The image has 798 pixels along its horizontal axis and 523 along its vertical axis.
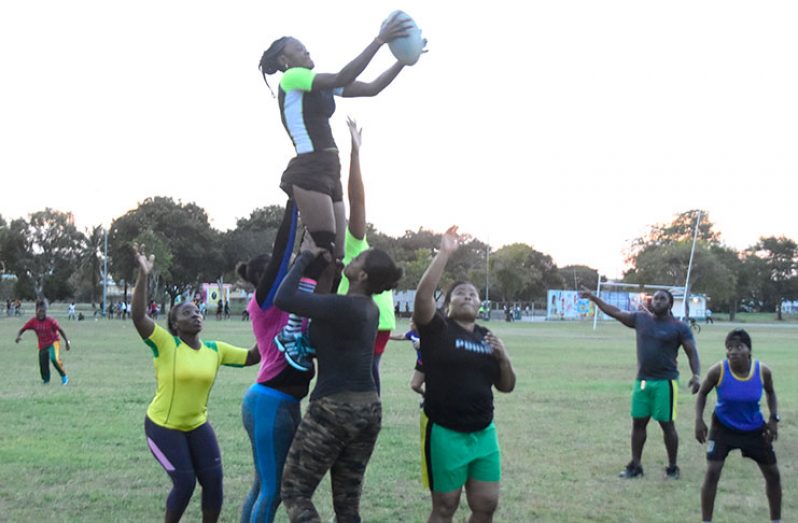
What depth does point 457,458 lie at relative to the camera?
17.7 ft

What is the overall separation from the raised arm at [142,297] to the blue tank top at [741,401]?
4.83 metres

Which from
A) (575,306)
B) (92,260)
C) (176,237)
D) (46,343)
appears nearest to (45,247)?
(92,260)

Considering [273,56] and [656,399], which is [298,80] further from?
[656,399]

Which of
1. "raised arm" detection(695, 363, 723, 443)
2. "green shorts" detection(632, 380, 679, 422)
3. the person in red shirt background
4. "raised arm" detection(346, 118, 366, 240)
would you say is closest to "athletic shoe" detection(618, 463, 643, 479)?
"green shorts" detection(632, 380, 679, 422)

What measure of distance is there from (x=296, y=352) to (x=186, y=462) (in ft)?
5.40

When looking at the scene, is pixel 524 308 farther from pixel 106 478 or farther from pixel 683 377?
pixel 106 478

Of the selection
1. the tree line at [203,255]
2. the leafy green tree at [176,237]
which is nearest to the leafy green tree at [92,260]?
the tree line at [203,255]

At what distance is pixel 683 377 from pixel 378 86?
18455 mm

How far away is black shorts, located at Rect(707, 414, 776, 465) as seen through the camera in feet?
24.1

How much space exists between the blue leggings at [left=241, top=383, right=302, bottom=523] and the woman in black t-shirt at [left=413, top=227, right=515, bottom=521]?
3.04 feet

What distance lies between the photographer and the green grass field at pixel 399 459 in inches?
313

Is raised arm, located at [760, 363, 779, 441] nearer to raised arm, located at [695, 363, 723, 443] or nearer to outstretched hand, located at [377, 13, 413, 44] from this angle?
raised arm, located at [695, 363, 723, 443]

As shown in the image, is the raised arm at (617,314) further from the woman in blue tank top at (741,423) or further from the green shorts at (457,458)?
the green shorts at (457,458)

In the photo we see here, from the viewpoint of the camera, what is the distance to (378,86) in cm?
519
